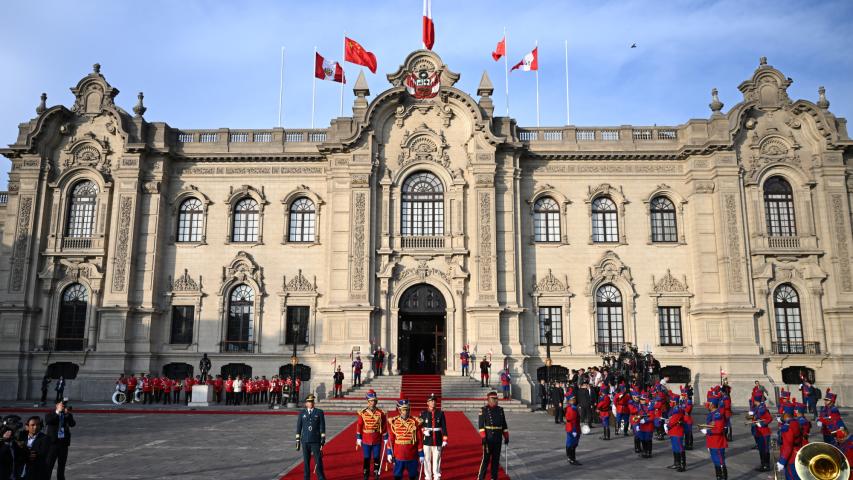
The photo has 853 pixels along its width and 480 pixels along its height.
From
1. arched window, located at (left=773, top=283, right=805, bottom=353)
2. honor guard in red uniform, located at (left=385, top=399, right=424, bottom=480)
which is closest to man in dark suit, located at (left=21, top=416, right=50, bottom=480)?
honor guard in red uniform, located at (left=385, top=399, right=424, bottom=480)

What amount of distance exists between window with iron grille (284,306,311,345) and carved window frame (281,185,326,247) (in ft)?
10.9

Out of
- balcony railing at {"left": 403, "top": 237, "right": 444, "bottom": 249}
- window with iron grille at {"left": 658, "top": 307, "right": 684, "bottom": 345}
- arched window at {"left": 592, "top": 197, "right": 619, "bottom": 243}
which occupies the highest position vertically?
arched window at {"left": 592, "top": 197, "right": 619, "bottom": 243}

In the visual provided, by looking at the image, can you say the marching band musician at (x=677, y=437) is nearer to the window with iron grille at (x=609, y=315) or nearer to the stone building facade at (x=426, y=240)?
the stone building facade at (x=426, y=240)

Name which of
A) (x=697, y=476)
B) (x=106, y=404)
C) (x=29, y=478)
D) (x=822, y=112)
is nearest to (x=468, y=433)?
(x=697, y=476)

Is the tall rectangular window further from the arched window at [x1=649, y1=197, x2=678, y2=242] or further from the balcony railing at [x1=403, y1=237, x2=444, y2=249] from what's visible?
the arched window at [x1=649, y1=197, x2=678, y2=242]

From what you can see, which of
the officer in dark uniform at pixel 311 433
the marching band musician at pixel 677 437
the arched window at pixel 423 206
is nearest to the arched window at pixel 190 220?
the arched window at pixel 423 206

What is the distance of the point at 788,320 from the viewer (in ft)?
106

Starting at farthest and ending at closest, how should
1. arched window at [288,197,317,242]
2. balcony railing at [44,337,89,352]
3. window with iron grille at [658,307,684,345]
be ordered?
1. arched window at [288,197,317,242]
2. window with iron grille at [658,307,684,345]
3. balcony railing at [44,337,89,352]

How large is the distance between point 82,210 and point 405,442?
2906 centimetres

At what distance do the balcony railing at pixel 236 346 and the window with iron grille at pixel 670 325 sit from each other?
804 inches

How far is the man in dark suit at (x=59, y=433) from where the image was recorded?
1159 centimetres

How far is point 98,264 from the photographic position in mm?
33344

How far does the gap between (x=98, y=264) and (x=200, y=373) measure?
757 cm

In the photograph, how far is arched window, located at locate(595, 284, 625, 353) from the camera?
108 feet
